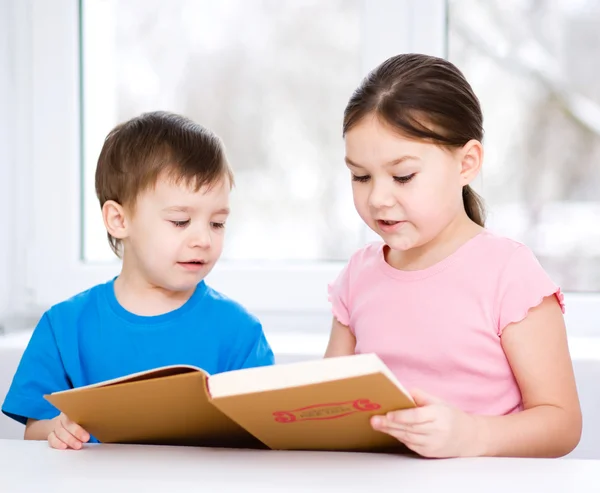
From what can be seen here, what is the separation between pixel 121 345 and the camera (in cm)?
112

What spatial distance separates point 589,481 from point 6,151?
57.2 inches

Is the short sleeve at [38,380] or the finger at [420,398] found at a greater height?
the finger at [420,398]

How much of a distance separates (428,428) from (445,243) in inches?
14.5

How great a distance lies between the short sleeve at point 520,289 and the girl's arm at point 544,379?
10 mm

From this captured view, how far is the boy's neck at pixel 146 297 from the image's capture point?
45.3 inches

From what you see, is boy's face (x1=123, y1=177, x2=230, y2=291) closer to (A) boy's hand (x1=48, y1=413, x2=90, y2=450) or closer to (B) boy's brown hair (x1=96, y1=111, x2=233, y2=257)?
(B) boy's brown hair (x1=96, y1=111, x2=233, y2=257)

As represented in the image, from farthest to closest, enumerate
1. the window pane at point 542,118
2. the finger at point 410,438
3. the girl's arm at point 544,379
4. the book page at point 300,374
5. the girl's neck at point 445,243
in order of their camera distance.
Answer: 1. the window pane at point 542,118
2. the girl's neck at point 445,243
3. the girl's arm at point 544,379
4. the finger at point 410,438
5. the book page at point 300,374

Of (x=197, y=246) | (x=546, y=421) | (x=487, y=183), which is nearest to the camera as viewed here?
(x=546, y=421)

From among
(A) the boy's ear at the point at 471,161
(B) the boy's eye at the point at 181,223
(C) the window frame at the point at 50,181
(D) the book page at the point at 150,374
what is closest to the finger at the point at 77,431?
(D) the book page at the point at 150,374

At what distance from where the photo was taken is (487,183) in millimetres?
1704

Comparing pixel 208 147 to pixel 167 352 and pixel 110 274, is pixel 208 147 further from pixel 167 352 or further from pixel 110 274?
pixel 110 274

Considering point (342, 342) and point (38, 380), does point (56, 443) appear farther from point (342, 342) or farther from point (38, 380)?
point (342, 342)

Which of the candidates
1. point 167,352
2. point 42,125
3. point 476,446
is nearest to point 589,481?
point 476,446

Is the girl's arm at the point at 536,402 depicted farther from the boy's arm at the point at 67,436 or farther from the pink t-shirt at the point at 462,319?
the boy's arm at the point at 67,436
